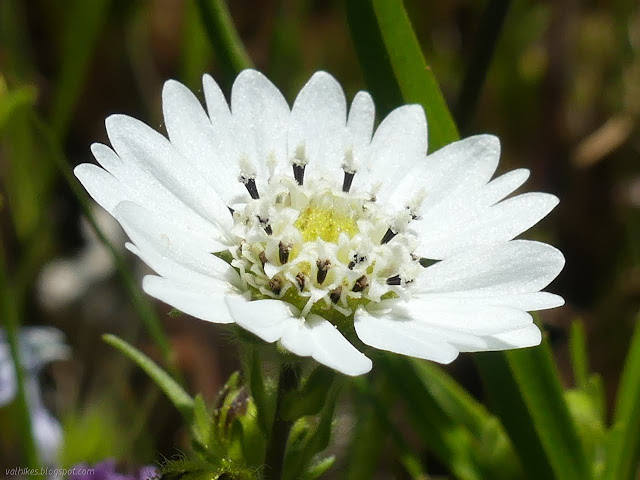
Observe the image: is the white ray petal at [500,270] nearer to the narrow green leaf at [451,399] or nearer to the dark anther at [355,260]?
the dark anther at [355,260]

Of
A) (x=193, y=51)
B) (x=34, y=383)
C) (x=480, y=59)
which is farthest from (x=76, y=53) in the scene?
(x=480, y=59)

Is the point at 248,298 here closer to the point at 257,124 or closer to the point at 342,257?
the point at 342,257

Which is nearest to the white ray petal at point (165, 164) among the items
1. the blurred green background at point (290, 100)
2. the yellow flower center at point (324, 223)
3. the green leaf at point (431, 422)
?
the yellow flower center at point (324, 223)

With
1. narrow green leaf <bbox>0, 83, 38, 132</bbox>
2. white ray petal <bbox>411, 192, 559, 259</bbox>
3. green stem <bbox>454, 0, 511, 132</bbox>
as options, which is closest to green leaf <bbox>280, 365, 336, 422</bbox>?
white ray petal <bbox>411, 192, 559, 259</bbox>

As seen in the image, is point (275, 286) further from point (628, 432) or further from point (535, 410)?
point (628, 432)

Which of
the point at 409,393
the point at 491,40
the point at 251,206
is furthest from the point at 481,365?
the point at 491,40

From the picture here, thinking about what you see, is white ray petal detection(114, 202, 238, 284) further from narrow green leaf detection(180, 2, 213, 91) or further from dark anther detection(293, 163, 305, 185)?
narrow green leaf detection(180, 2, 213, 91)

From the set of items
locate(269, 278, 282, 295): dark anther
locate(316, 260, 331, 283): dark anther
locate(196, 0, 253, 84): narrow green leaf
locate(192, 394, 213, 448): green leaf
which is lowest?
locate(192, 394, 213, 448): green leaf
